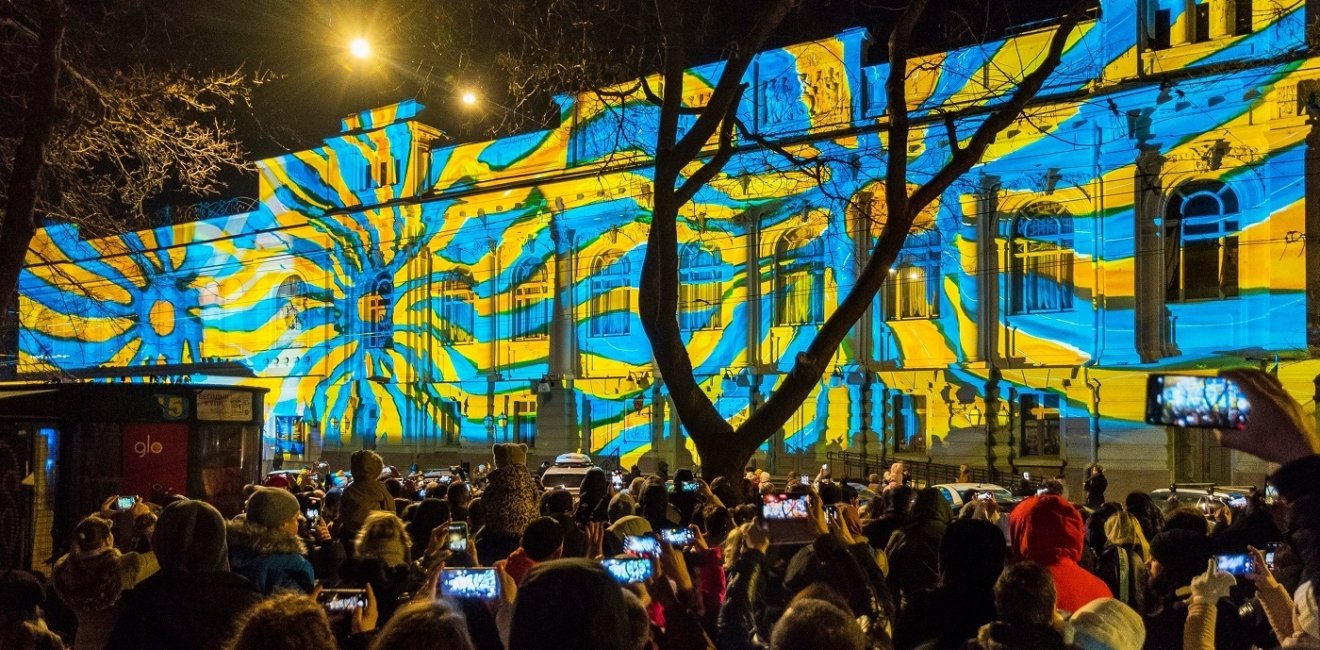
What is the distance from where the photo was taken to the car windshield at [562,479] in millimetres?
30922

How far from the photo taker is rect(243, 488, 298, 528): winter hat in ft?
19.8

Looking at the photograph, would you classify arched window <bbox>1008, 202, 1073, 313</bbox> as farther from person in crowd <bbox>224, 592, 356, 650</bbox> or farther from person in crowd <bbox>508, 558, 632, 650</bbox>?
person in crowd <bbox>224, 592, 356, 650</bbox>

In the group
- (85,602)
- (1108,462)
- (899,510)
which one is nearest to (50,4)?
(85,602)

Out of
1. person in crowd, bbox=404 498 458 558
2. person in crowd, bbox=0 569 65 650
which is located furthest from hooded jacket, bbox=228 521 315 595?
person in crowd, bbox=404 498 458 558

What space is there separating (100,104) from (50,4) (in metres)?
2.09

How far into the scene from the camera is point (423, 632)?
3.08 metres

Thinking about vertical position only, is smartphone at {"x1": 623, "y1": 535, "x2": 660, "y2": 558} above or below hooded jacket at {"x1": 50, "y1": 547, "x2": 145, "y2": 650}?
above

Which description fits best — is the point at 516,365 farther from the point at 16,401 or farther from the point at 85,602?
the point at 85,602

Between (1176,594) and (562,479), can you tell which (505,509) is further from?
(562,479)

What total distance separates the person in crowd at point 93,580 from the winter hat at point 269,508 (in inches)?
45.7

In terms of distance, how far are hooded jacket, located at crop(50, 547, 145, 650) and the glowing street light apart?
6.41 m

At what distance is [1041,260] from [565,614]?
31.6m

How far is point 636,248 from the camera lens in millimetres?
40688

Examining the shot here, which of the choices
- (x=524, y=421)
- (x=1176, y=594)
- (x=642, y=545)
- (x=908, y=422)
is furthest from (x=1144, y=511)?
(x=524, y=421)
